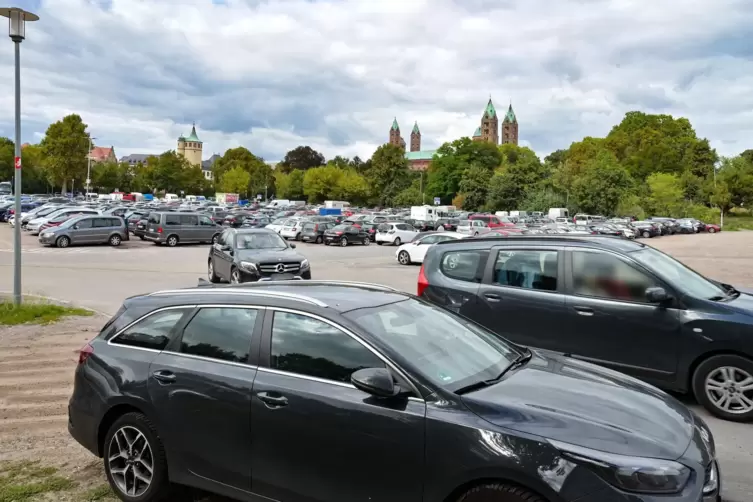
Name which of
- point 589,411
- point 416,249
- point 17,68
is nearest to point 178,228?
point 416,249

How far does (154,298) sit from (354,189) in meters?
106

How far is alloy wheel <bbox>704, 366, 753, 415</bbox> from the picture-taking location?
221 inches

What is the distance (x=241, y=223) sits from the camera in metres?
47.5

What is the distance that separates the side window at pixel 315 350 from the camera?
341cm

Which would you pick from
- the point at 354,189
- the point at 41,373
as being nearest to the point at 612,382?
the point at 41,373

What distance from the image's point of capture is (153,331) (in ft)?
14.0

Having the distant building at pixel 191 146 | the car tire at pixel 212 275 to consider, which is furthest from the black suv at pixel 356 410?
the distant building at pixel 191 146

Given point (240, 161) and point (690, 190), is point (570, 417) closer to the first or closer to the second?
point (690, 190)

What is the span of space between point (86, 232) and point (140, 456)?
28.5 meters

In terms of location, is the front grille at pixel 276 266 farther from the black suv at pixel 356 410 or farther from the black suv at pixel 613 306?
the black suv at pixel 356 410

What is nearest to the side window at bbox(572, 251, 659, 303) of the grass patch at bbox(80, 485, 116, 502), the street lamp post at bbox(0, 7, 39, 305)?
the grass patch at bbox(80, 485, 116, 502)

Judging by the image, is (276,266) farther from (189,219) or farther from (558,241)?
(189,219)

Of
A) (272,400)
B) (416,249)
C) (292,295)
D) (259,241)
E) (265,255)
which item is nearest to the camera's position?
(272,400)

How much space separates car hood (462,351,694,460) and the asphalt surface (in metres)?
1.41
